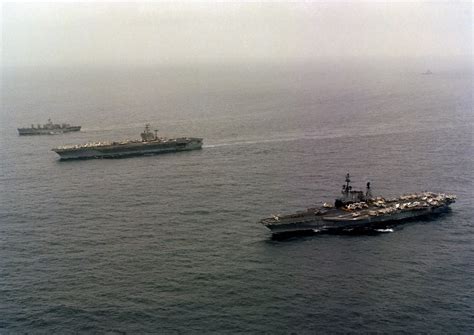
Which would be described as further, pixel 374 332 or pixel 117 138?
pixel 117 138

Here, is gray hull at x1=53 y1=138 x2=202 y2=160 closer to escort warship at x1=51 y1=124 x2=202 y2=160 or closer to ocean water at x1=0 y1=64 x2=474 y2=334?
escort warship at x1=51 y1=124 x2=202 y2=160

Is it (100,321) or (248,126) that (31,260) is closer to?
(100,321)

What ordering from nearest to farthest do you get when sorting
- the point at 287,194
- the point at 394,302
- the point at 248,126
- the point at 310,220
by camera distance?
the point at 394,302
the point at 310,220
the point at 287,194
the point at 248,126

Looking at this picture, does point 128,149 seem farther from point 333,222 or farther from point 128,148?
point 333,222

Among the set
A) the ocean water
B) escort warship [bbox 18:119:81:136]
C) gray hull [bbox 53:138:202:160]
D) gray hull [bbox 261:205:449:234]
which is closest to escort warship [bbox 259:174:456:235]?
gray hull [bbox 261:205:449:234]

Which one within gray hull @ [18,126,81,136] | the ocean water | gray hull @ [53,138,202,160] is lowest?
the ocean water

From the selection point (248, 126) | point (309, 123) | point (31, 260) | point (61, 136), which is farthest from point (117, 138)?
point (31, 260)

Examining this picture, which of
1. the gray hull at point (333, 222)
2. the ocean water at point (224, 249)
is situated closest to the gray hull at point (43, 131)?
the ocean water at point (224, 249)
